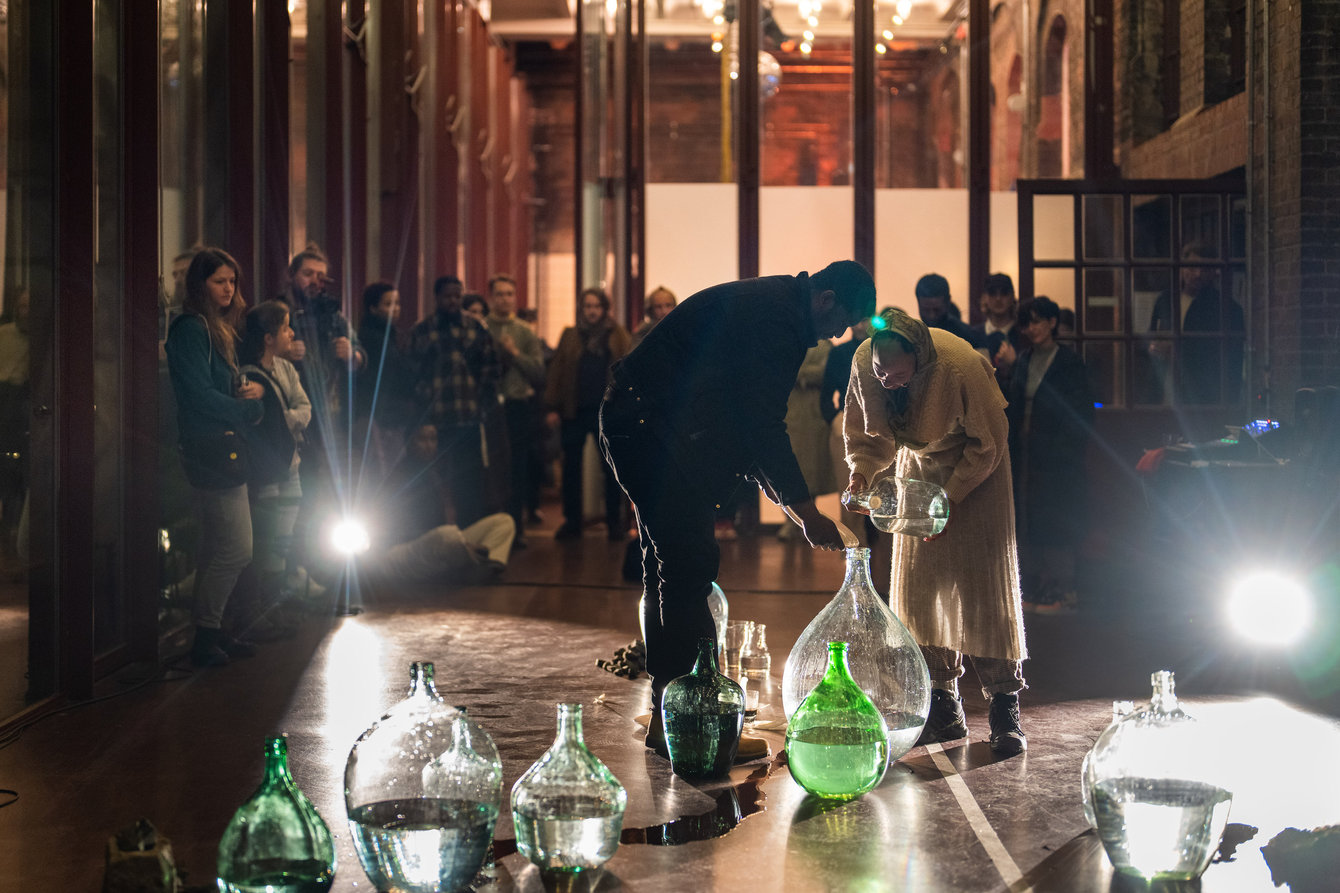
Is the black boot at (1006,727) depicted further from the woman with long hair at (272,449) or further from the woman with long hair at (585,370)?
the woman with long hair at (585,370)

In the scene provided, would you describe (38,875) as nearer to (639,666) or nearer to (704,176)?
(639,666)

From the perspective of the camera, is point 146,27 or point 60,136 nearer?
point 60,136

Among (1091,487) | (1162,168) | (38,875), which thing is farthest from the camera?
(1162,168)

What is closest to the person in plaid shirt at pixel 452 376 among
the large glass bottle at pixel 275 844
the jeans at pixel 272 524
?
the jeans at pixel 272 524

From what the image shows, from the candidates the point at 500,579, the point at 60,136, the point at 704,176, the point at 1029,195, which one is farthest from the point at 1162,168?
the point at 60,136

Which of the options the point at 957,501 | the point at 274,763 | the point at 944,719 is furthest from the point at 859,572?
the point at 274,763

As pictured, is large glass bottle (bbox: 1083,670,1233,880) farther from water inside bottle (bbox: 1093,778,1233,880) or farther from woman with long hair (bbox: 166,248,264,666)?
woman with long hair (bbox: 166,248,264,666)

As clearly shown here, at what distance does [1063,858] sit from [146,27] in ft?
14.4

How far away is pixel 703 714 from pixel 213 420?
2.45 m

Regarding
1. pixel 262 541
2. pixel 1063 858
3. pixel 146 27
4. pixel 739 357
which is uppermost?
pixel 146 27

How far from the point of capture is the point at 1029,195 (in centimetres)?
834

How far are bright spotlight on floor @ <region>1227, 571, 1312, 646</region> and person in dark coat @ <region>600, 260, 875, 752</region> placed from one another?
2.65 m

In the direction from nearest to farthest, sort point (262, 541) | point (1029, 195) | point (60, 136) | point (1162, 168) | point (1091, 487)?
point (60, 136) < point (262, 541) < point (1091, 487) < point (1029, 195) < point (1162, 168)

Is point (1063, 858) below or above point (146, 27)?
below
